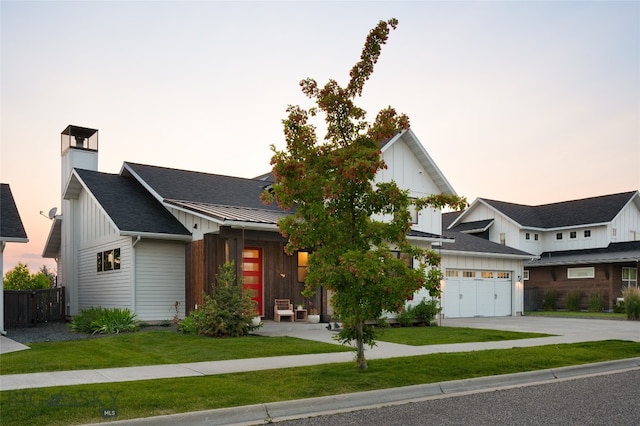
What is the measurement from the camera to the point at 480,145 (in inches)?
1177

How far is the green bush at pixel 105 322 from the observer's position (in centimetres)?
1719

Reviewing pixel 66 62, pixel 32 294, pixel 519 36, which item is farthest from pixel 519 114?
pixel 32 294

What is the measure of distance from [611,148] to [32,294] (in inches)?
1023

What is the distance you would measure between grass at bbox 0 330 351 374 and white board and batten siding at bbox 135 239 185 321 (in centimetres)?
281

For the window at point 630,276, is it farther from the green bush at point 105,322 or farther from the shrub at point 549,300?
the green bush at point 105,322

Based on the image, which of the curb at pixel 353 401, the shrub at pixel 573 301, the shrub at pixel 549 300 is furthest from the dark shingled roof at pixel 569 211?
the curb at pixel 353 401

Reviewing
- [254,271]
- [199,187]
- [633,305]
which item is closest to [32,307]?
[199,187]

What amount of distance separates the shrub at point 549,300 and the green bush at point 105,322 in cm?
2739

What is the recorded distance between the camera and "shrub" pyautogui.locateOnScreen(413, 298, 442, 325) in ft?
71.9

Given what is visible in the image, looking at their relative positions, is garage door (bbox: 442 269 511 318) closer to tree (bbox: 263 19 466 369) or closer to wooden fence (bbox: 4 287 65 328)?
wooden fence (bbox: 4 287 65 328)

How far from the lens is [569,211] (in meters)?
42.1

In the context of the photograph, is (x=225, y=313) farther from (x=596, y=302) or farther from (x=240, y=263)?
(x=596, y=302)

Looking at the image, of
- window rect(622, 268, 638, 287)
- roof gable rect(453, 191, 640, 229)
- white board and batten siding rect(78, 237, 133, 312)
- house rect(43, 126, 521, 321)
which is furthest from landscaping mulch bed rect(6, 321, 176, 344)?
roof gable rect(453, 191, 640, 229)

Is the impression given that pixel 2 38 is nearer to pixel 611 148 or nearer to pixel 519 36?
pixel 519 36
